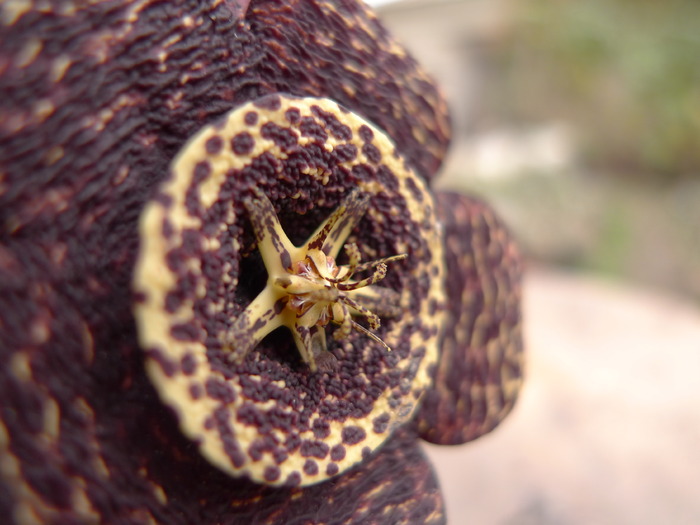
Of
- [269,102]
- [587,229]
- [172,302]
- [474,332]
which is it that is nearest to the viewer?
[172,302]

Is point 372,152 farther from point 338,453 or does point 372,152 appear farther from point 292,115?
point 338,453

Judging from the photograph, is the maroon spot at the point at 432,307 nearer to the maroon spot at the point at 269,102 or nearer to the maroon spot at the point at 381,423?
the maroon spot at the point at 381,423

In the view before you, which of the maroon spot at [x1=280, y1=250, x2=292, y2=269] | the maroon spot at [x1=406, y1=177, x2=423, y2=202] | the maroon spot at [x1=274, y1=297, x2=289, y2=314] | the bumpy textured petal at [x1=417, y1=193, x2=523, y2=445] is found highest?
the maroon spot at [x1=280, y1=250, x2=292, y2=269]

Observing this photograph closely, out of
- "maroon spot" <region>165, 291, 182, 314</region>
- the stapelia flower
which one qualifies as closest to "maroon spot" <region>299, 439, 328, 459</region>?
the stapelia flower

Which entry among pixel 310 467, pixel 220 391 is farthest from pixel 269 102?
pixel 310 467

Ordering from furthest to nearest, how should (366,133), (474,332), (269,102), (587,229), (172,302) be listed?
(587,229) < (474,332) < (366,133) < (269,102) < (172,302)

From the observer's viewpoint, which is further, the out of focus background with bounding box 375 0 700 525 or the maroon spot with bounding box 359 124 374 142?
the out of focus background with bounding box 375 0 700 525

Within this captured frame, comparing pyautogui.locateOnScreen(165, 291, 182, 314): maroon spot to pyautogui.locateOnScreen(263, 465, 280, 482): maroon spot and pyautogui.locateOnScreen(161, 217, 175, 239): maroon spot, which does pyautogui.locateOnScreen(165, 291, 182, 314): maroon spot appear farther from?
pyautogui.locateOnScreen(263, 465, 280, 482): maroon spot
